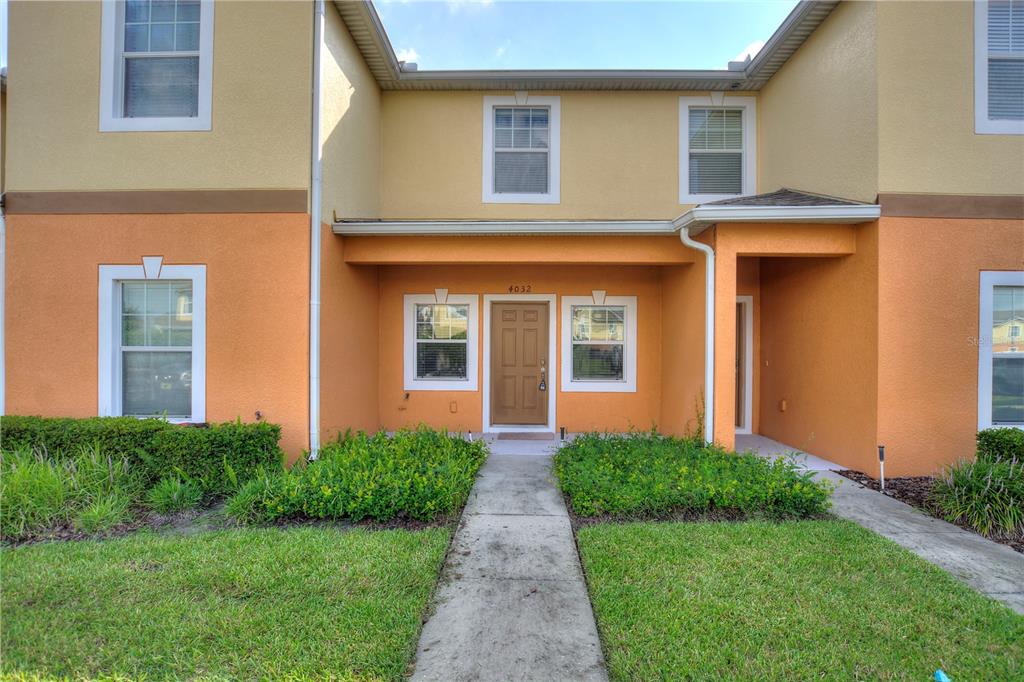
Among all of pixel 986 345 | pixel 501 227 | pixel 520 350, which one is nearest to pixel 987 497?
pixel 986 345

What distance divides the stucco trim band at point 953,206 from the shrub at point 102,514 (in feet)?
27.7

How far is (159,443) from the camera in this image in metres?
4.91

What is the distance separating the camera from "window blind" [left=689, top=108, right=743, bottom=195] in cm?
815

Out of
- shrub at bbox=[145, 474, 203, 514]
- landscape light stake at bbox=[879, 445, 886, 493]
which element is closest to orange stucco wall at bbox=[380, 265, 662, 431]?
landscape light stake at bbox=[879, 445, 886, 493]

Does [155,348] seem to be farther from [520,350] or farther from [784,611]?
[784,611]

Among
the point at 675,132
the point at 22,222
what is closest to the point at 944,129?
the point at 675,132

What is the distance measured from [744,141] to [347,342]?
7.09m

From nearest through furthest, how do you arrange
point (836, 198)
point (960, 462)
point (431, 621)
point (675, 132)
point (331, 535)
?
point (431, 621) → point (331, 535) → point (960, 462) → point (836, 198) → point (675, 132)

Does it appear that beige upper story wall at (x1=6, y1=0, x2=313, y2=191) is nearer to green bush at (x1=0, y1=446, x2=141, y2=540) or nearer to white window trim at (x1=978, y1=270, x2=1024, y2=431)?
green bush at (x1=0, y1=446, x2=141, y2=540)

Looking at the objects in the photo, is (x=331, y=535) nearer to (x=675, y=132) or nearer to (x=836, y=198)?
(x=836, y=198)

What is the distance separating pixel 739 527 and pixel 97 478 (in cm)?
589

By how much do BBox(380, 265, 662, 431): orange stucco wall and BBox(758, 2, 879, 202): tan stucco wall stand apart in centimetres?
257

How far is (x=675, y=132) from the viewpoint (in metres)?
8.12

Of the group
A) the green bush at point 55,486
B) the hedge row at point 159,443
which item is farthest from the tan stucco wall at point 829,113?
the green bush at point 55,486
